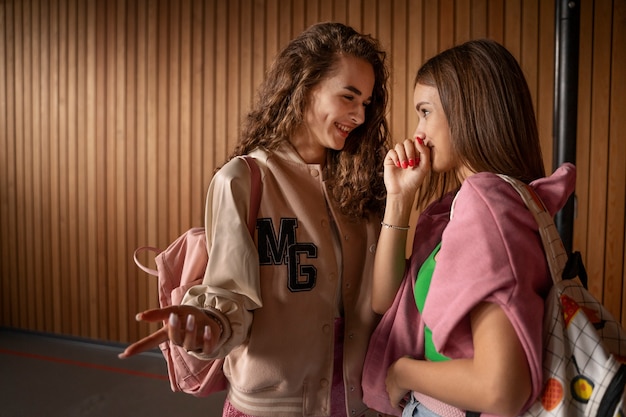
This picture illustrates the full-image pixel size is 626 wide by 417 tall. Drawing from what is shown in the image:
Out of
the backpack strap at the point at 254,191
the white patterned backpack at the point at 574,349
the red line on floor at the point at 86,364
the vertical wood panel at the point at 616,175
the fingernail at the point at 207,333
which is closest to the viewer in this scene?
the white patterned backpack at the point at 574,349

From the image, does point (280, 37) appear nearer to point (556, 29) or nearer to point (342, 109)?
point (556, 29)

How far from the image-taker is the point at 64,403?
335cm

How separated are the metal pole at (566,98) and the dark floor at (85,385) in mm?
2492

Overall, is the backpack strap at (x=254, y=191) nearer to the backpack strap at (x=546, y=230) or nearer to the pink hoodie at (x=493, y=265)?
the pink hoodie at (x=493, y=265)

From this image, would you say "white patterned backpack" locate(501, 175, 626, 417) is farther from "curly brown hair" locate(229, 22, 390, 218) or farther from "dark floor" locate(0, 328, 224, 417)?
"dark floor" locate(0, 328, 224, 417)

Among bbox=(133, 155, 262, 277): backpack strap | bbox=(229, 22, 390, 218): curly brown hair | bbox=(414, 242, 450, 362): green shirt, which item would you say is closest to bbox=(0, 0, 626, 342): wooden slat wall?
bbox=(229, 22, 390, 218): curly brown hair

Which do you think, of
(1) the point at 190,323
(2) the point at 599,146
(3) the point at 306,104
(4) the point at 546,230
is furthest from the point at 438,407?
(2) the point at 599,146

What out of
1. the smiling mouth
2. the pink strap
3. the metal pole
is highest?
the metal pole

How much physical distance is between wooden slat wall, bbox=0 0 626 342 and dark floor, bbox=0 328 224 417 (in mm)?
295

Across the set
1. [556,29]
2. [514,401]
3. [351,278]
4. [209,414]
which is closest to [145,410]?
[209,414]

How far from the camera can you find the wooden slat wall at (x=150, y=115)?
334cm

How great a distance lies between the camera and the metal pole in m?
3.01

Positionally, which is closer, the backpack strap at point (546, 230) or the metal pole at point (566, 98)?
the backpack strap at point (546, 230)

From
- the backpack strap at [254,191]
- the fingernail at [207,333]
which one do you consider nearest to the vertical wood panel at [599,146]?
the backpack strap at [254,191]
